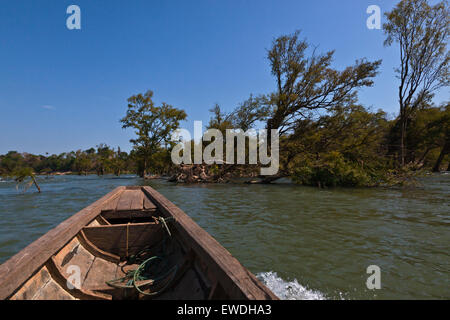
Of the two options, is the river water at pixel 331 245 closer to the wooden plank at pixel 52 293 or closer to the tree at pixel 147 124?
the wooden plank at pixel 52 293

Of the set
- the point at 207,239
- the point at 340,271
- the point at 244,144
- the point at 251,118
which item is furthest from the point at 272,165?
the point at 207,239

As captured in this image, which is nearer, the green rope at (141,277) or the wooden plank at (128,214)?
the green rope at (141,277)

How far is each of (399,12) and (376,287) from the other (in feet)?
79.0

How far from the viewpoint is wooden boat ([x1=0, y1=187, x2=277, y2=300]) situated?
5.40 ft

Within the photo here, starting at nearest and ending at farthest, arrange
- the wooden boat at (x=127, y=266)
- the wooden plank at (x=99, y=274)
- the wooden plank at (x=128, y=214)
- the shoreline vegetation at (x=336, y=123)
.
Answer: the wooden boat at (x=127, y=266), the wooden plank at (x=99, y=274), the wooden plank at (x=128, y=214), the shoreline vegetation at (x=336, y=123)

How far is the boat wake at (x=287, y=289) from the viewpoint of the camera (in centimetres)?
281

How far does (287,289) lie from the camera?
2.99m

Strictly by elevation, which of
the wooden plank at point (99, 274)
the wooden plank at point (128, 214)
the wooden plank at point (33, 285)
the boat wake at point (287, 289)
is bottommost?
the boat wake at point (287, 289)

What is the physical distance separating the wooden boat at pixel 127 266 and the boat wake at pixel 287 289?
1.30 m

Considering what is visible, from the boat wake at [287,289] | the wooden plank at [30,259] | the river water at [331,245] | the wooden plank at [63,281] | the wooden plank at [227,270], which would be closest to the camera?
the wooden plank at [227,270]

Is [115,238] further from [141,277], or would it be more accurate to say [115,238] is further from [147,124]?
[147,124]

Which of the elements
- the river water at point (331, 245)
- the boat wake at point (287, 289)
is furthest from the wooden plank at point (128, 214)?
the boat wake at point (287, 289)

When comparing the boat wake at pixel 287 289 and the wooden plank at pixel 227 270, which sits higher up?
the wooden plank at pixel 227 270

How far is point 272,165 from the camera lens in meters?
21.4
